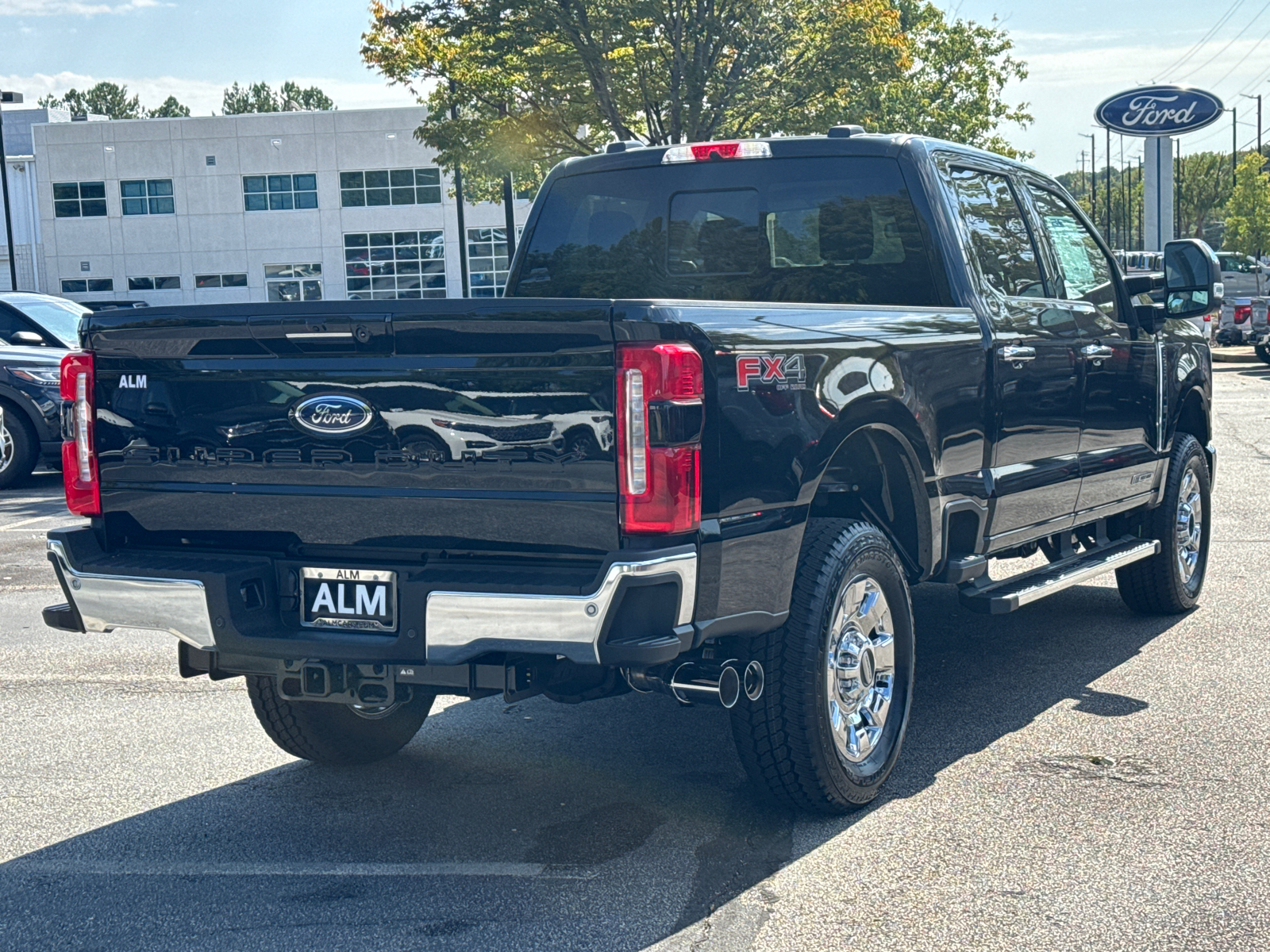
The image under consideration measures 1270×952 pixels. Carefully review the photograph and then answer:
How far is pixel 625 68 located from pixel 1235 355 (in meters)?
17.0

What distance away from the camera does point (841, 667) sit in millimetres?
4473

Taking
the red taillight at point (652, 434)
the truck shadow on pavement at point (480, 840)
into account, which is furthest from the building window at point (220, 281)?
the red taillight at point (652, 434)

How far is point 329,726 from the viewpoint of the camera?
5.00 metres

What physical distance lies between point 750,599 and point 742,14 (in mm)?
18728

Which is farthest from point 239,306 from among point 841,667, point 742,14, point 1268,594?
point 742,14

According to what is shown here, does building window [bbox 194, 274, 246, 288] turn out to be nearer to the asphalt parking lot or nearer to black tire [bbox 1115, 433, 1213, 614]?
the asphalt parking lot

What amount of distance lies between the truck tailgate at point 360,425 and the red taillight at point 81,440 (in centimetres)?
4

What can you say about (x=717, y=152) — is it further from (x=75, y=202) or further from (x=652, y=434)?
(x=75, y=202)

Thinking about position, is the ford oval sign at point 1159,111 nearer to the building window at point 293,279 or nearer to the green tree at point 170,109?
the building window at point 293,279

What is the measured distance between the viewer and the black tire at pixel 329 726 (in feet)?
16.2

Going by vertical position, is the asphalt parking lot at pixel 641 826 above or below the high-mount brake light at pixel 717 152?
below

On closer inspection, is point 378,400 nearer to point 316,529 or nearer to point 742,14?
point 316,529

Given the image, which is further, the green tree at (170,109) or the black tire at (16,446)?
the green tree at (170,109)

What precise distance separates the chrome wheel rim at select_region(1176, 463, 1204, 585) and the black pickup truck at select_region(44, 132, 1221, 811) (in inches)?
79.6
